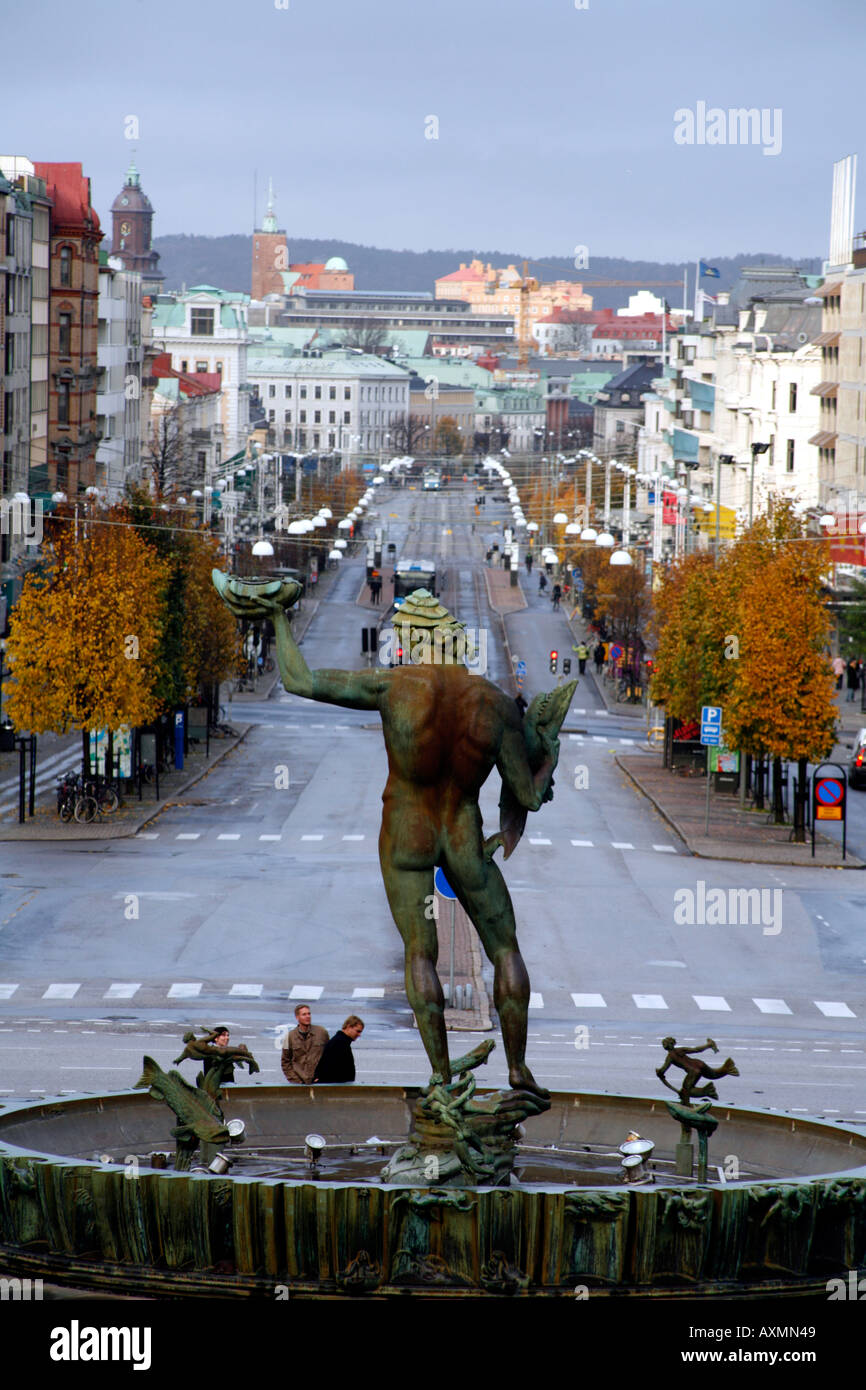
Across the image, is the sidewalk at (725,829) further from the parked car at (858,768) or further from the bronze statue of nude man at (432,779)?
the bronze statue of nude man at (432,779)

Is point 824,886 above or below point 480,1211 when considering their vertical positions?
below

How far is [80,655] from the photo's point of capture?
2015 inches

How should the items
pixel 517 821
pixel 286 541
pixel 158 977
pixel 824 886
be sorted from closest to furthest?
1. pixel 517 821
2. pixel 158 977
3. pixel 824 886
4. pixel 286 541

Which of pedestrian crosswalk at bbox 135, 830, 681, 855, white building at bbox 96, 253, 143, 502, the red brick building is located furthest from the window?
pedestrian crosswalk at bbox 135, 830, 681, 855

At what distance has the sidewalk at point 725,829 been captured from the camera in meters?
47.4

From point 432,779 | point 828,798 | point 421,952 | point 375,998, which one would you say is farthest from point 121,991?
point 828,798

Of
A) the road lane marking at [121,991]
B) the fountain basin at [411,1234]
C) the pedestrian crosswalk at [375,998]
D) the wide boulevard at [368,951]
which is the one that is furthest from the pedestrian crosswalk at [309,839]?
the fountain basin at [411,1234]

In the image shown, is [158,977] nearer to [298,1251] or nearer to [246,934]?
[246,934]

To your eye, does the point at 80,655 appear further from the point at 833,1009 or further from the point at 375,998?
the point at 833,1009

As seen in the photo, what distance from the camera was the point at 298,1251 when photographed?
45.7 feet

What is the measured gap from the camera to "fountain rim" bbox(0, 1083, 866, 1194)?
14.1 m

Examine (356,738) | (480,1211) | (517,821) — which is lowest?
(356,738)

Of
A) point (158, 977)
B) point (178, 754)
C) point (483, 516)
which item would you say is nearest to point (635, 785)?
point (178, 754)
